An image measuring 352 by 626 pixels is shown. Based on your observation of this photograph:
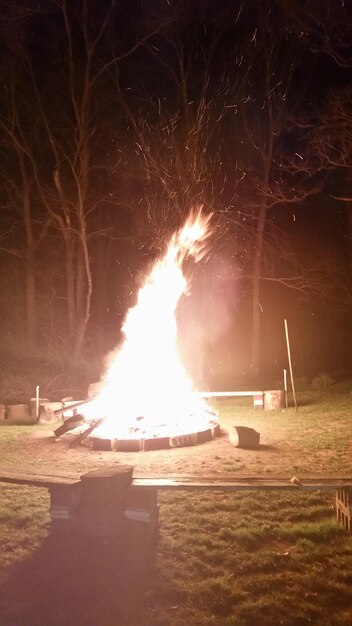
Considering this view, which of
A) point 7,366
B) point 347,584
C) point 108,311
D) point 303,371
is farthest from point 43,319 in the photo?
point 347,584

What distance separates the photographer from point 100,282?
2447 cm

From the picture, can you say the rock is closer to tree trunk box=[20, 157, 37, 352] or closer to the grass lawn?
the grass lawn

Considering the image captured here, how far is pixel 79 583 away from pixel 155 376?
7.22 m

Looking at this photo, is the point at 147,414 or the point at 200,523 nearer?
the point at 200,523

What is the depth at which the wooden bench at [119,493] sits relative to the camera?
5.12m

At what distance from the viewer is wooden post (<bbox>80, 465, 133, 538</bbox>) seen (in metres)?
5.11

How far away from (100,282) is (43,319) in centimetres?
287

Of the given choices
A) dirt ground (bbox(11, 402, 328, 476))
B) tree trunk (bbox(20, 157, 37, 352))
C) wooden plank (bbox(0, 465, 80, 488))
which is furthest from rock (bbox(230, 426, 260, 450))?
tree trunk (bbox(20, 157, 37, 352))

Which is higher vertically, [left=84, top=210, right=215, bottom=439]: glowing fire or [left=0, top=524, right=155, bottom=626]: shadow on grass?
[left=84, top=210, right=215, bottom=439]: glowing fire

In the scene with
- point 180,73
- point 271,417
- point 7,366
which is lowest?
point 271,417

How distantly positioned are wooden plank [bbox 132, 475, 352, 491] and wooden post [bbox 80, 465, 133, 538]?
0.19 m

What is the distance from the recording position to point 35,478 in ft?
18.3

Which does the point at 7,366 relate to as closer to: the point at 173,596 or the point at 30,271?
the point at 30,271

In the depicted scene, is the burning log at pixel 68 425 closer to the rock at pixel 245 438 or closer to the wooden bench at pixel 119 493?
the rock at pixel 245 438
